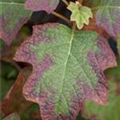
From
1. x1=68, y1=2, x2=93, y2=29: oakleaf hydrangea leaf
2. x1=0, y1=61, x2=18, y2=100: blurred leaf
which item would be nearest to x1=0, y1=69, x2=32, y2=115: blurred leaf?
x1=0, y1=61, x2=18, y2=100: blurred leaf

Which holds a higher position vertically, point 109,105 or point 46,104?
point 46,104

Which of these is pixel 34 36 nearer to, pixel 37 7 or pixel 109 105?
pixel 37 7

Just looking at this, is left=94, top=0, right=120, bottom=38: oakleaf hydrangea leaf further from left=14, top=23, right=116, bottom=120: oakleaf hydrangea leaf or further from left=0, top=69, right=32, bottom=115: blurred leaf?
left=0, top=69, right=32, bottom=115: blurred leaf

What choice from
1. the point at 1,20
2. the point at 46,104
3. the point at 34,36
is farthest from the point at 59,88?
the point at 1,20

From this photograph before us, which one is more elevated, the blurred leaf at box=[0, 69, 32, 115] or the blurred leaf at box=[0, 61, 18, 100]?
the blurred leaf at box=[0, 69, 32, 115]

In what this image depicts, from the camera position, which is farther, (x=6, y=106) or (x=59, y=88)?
(x=6, y=106)

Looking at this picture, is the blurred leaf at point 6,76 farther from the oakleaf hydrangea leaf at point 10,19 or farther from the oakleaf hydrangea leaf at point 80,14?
the oakleaf hydrangea leaf at point 80,14

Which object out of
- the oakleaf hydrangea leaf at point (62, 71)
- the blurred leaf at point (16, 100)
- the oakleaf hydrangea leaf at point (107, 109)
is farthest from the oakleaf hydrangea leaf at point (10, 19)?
the oakleaf hydrangea leaf at point (107, 109)
